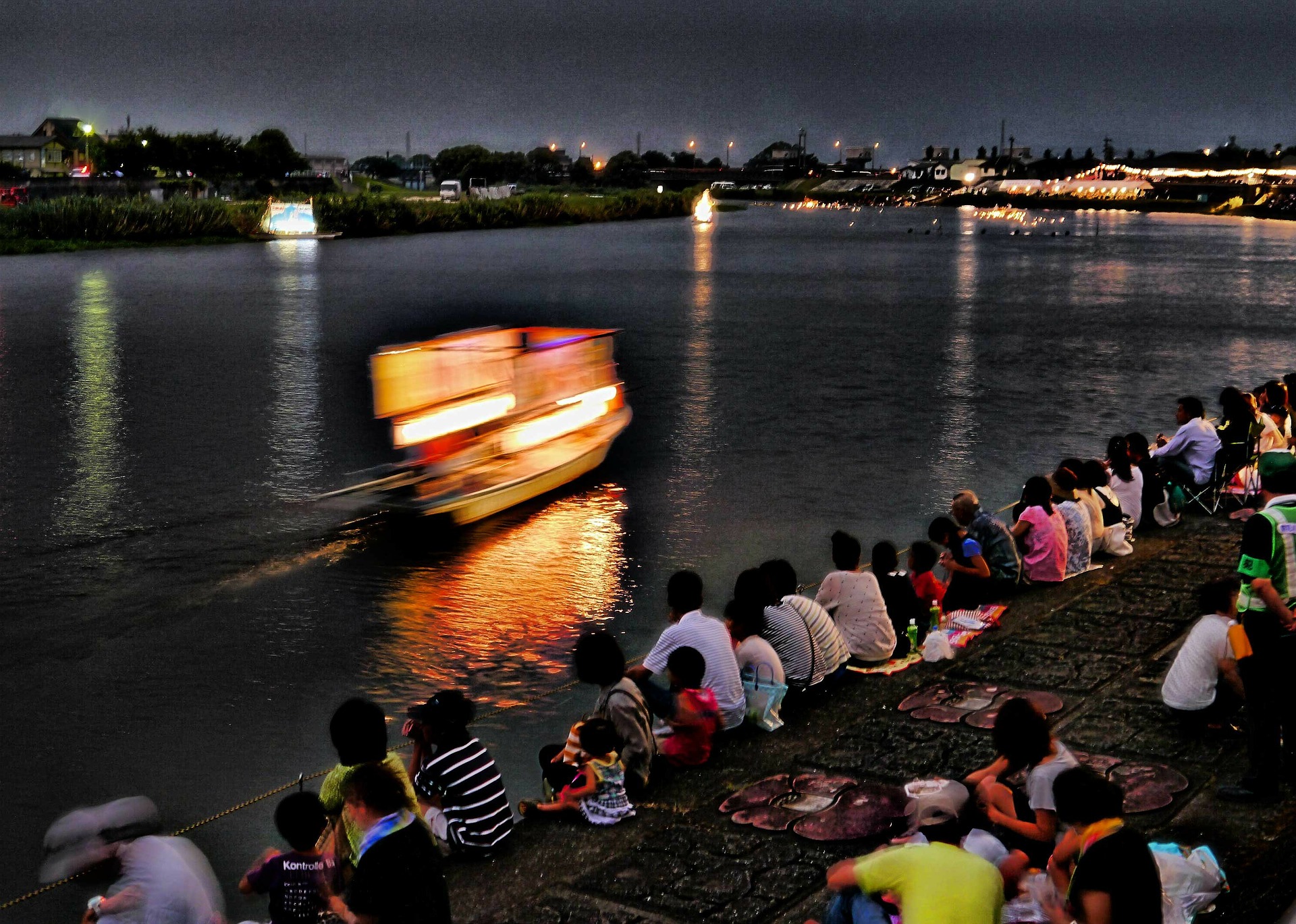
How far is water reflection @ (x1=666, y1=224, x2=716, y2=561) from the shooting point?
18953 millimetres

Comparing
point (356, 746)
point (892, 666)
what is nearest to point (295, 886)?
point (356, 746)

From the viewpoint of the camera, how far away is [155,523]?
19125 mm

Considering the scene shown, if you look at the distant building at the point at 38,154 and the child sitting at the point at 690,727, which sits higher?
the distant building at the point at 38,154

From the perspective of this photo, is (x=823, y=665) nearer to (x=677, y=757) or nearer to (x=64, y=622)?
(x=677, y=757)

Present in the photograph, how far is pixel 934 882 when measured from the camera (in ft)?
17.3

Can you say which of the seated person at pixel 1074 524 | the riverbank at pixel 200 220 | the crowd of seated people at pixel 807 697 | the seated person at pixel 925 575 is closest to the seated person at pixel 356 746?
the crowd of seated people at pixel 807 697

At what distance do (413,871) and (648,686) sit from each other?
3.41 metres

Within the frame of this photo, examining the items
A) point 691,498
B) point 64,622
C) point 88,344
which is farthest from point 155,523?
point 88,344

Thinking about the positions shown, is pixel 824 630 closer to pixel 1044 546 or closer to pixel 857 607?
pixel 857 607

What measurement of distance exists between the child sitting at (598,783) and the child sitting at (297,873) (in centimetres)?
191

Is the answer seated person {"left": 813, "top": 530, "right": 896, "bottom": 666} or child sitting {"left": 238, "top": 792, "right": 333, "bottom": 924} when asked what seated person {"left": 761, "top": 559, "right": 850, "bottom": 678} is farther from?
child sitting {"left": 238, "top": 792, "right": 333, "bottom": 924}

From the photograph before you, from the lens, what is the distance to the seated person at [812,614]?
9.88m

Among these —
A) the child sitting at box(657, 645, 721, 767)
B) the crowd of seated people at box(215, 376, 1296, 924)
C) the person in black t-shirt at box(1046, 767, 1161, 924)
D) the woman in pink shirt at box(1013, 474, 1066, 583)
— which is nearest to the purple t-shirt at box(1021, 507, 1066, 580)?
the woman in pink shirt at box(1013, 474, 1066, 583)

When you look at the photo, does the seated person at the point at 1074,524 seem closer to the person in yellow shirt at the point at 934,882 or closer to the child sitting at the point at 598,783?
the child sitting at the point at 598,783
